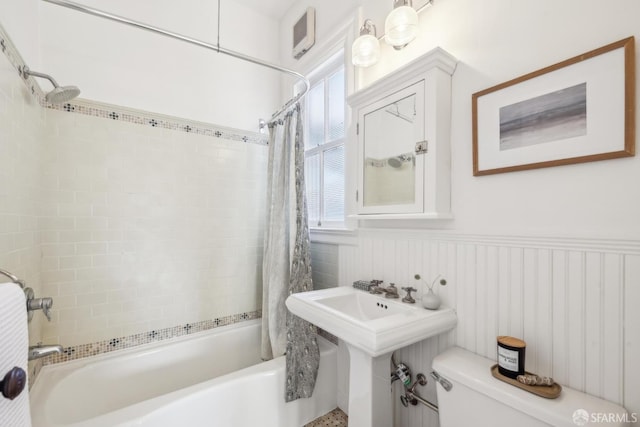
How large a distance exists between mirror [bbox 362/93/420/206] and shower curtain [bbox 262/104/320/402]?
1.53 feet

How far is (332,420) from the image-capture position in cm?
166

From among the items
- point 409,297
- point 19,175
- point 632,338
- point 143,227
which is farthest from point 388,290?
point 19,175

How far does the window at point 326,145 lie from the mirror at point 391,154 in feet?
1.31

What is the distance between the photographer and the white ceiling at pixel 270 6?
222 centimetres

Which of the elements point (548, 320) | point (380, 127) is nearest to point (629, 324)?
point (548, 320)

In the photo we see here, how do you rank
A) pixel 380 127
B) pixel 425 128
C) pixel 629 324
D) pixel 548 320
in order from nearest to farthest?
1. pixel 629 324
2. pixel 548 320
3. pixel 425 128
4. pixel 380 127

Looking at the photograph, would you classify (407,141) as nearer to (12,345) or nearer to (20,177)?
(12,345)

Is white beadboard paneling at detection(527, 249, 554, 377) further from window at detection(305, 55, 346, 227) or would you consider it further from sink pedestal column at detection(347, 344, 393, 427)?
window at detection(305, 55, 346, 227)

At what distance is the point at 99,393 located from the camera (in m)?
1.56

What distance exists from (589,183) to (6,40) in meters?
2.23

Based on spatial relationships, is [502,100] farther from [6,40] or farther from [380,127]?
[6,40]

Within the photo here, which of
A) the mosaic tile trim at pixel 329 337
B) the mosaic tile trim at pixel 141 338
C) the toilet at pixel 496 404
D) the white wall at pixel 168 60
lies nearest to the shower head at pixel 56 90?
the white wall at pixel 168 60

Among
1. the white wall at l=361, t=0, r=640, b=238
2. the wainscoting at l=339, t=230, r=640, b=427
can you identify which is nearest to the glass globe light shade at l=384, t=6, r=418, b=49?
the white wall at l=361, t=0, r=640, b=238

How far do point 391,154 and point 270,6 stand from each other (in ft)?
6.13
